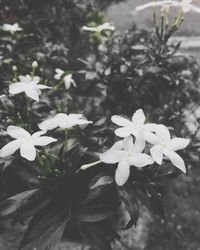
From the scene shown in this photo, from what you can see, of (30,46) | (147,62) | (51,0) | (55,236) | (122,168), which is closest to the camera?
(122,168)

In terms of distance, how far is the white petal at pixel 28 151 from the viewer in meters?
1.16

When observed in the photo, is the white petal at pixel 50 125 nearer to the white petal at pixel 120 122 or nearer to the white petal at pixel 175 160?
the white petal at pixel 120 122

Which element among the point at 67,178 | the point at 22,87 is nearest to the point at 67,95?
the point at 22,87

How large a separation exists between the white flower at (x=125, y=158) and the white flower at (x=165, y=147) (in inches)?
1.1

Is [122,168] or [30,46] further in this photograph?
[30,46]

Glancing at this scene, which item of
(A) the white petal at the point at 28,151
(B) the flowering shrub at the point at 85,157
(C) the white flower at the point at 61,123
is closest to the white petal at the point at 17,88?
(B) the flowering shrub at the point at 85,157

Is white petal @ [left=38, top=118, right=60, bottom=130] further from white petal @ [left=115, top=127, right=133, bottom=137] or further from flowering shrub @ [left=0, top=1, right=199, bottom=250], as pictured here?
white petal @ [left=115, top=127, right=133, bottom=137]

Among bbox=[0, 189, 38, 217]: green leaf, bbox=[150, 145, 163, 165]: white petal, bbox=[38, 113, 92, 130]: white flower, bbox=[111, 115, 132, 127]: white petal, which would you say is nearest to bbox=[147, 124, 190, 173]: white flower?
bbox=[150, 145, 163, 165]: white petal

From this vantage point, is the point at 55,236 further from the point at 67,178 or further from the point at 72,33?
the point at 72,33

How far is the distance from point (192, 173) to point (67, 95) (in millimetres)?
1208

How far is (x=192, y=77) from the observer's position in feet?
8.47

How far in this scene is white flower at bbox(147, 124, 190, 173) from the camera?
1.16 m

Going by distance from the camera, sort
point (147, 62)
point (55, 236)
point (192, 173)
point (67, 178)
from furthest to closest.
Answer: point (192, 173)
point (147, 62)
point (67, 178)
point (55, 236)

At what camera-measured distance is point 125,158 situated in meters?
1.16
